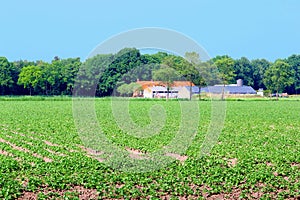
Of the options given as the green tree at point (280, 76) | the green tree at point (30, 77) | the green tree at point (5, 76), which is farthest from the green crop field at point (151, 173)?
the green tree at point (280, 76)

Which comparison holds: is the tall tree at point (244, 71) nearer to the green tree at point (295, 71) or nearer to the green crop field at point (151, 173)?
the green tree at point (295, 71)

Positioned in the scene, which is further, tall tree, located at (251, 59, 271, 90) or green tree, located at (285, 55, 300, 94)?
tall tree, located at (251, 59, 271, 90)

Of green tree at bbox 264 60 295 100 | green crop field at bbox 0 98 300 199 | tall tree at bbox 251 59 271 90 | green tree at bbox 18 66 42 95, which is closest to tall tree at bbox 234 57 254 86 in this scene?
tall tree at bbox 251 59 271 90

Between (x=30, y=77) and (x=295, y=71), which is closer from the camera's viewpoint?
(x=30, y=77)

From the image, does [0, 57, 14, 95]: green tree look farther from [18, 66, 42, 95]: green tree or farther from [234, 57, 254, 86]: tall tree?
[234, 57, 254, 86]: tall tree

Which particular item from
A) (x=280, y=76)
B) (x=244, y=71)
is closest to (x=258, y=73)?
(x=244, y=71)

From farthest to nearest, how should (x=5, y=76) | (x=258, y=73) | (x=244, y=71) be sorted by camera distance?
1. (x=258, y=73)
2. (x=244, y=71)
3. (x=5, y=76)

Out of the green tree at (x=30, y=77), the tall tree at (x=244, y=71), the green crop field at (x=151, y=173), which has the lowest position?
the green crop field at (x=151, y=173)

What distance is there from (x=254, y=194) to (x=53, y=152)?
7.76 metres

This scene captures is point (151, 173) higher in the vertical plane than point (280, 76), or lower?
lower

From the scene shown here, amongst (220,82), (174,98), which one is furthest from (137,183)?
(220,82)

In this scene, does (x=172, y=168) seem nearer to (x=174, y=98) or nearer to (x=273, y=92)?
(x=174, y=98)

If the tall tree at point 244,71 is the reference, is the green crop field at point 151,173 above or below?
below

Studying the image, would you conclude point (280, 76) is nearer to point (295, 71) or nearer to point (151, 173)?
point (295, 71)
